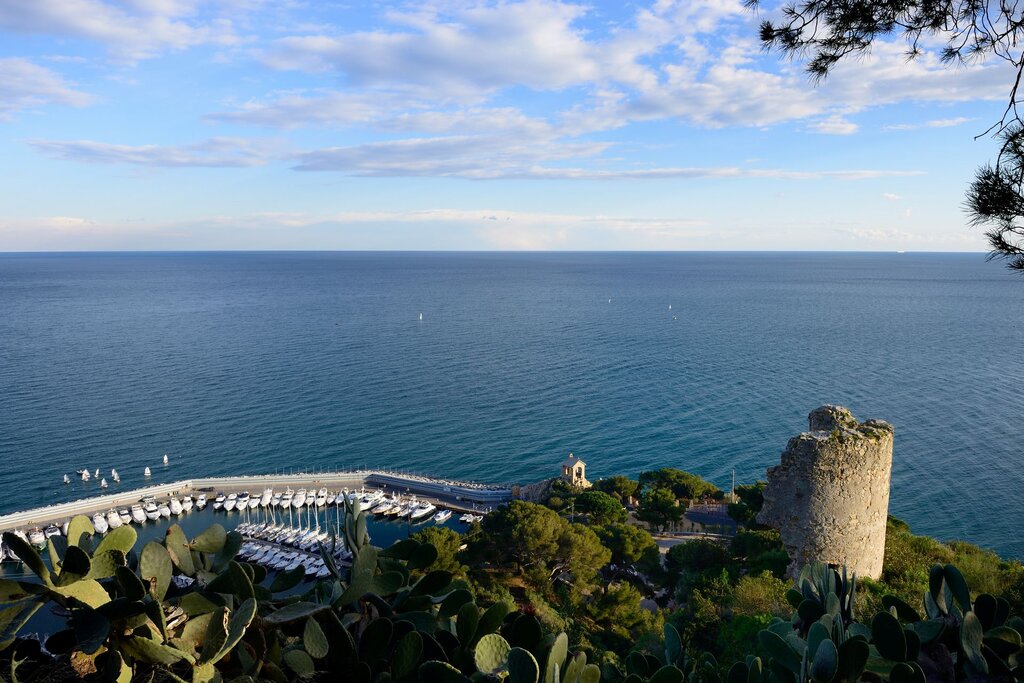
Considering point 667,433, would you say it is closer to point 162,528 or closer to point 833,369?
point 833,369

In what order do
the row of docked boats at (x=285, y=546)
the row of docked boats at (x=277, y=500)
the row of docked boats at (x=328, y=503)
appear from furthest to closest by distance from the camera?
1. the row of docked boats at (x=277, y=500)
2. the row of docked boats at (x=328, y=503)
3. the row of docked boats at (x=285, y=546)

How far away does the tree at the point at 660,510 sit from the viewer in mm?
27562

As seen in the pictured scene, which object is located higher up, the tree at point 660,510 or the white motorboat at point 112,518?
the tree at point 660,510

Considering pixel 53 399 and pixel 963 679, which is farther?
pixel 53 399

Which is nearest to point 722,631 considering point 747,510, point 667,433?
point 747,510

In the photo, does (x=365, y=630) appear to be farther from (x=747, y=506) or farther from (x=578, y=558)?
(x=747, y=506)

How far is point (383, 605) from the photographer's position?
3705mm

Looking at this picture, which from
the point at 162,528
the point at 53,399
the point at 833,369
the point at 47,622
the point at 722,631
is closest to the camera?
the point at 722,631

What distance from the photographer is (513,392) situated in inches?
2165

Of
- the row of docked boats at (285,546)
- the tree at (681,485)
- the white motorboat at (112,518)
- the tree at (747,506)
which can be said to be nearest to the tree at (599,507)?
the tree at (681,485)

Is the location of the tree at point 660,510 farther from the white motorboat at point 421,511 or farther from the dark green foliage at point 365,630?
the dark green foliage at point 365,630

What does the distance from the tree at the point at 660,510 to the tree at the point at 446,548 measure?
10237 millimetres

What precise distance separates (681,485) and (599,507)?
5.10 meters

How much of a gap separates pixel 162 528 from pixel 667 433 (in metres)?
31.7
